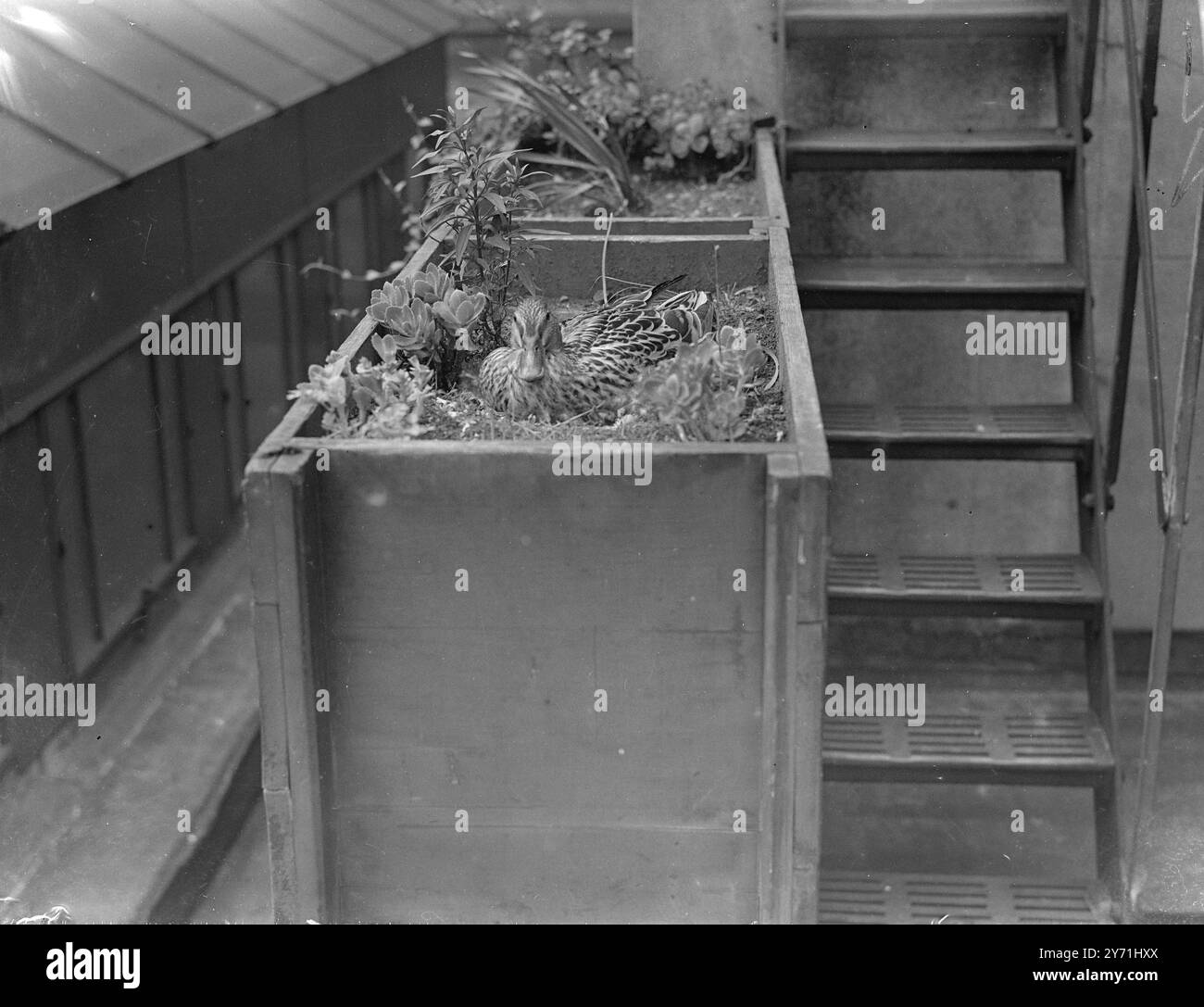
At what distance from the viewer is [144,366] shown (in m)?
5.82

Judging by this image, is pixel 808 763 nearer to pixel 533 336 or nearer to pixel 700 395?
pixel 700 395

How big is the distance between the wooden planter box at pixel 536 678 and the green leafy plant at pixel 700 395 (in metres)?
0.14

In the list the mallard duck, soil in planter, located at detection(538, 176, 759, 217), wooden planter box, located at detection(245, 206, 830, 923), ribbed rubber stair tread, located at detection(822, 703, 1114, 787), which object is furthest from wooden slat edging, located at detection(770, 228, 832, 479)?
ribbed rubber stair tread, located at detection(822, 703, 1114, 787)

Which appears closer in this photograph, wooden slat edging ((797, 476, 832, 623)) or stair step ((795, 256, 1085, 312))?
wooden slat edging ((797, 476, 832, 623))

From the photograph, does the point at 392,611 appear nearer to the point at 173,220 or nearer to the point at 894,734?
the point at 894,734

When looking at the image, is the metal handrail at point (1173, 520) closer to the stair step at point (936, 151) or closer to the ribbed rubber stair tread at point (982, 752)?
the ribbed rubber stair tread at point (982, 752)

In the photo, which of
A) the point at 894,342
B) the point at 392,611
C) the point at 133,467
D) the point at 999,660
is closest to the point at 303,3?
the point at 133,467

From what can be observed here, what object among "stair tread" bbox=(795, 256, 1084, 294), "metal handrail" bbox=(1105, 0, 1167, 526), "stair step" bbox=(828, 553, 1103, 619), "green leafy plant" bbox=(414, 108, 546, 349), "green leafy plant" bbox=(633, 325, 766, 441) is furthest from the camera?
"stair tread" bbox=(795, 256, 1084, 294)

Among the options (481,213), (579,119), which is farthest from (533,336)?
(579,119)

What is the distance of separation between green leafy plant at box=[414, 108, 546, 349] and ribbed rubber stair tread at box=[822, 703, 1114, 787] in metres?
1.59

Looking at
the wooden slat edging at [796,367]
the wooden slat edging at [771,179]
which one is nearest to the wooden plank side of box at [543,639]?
the wooden slat edging at [796,367]

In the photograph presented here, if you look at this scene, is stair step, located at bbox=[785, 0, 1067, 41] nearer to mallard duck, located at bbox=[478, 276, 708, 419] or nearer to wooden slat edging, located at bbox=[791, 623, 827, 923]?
mallard duck, located at bbox=[478, 276, 708, 419]

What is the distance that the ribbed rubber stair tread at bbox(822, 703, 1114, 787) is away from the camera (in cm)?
411

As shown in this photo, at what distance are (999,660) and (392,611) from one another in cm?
376
